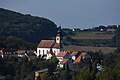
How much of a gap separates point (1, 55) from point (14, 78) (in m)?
12.4

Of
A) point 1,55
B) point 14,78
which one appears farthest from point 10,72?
point 1,55

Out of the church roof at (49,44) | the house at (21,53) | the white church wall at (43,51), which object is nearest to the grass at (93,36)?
the church roof at (49,44)

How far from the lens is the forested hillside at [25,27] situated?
11044 cm

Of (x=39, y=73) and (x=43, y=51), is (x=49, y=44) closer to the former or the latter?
(x=43, y=51)

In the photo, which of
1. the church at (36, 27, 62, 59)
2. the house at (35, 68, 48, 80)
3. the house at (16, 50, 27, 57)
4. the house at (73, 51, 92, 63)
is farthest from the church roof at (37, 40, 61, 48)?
the house at (35, 68, 48, 80)

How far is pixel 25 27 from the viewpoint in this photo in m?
119

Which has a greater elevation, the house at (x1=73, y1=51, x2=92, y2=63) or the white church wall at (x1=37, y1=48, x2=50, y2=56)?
the white church wall at (x1=37, y1=48, x2=50, y2=56)

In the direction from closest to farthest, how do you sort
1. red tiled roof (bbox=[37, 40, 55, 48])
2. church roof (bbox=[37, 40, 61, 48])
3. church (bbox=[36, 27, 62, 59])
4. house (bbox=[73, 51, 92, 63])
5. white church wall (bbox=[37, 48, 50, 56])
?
1. house (bbox=[73, 51, 92, 63])
2. church (bbox=[36, 27, 62, 59])
3. church roof (bbox=[37, 40, 61, 48])
4. white church wall (bbox=[37, 48, 50, 56])
5. red tiled roof (bbox=[37, 40, 55, 48])

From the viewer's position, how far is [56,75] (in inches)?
2240

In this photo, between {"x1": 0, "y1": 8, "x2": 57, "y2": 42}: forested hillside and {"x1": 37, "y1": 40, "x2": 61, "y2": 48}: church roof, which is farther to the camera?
{"x1": 0, "y1": 8, "x2": 57, "y2": 42}: forested hillside

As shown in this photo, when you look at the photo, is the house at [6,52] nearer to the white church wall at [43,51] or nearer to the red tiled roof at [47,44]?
the white church wall at [43,51]

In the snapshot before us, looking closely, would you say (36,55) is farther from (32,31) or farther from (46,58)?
(32,31)

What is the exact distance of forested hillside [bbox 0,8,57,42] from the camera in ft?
362

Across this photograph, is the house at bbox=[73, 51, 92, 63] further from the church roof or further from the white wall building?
the church roof
